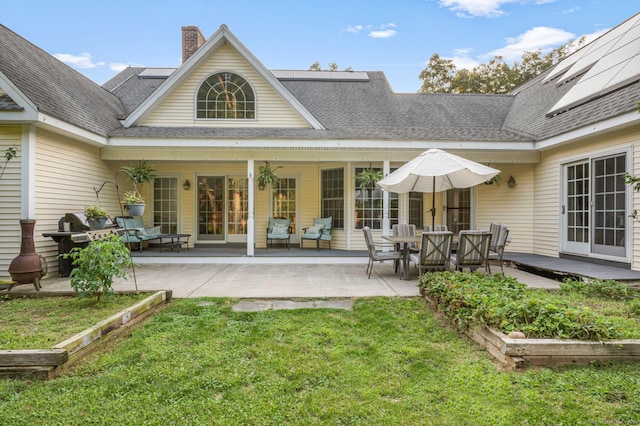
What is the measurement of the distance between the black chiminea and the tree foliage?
24.3 m

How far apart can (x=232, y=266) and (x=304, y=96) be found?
239 inches

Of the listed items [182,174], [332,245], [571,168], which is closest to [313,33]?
[182,174]

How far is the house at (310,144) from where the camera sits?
6391 millimetres

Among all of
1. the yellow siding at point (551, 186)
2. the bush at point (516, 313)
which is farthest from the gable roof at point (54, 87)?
the yellow siding at point (551, 186)

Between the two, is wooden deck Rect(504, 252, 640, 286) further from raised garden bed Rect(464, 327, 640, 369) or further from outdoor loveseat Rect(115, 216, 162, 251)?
outdoor loveseat Rect(115, 216, 162, 251)

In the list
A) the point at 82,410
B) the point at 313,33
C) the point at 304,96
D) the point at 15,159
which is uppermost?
the point at 313,33

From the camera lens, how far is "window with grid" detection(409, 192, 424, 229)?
384 inches

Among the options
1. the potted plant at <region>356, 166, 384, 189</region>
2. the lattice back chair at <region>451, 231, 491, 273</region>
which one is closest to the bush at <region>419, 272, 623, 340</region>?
the lattice back chair at <region>451, 231, 491, 273</region>

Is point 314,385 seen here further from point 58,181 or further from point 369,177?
point 58,181

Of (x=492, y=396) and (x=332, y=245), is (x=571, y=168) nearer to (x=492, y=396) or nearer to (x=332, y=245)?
(x=332, y=245)

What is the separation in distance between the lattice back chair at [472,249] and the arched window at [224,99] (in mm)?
6412

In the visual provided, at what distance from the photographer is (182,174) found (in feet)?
34.1

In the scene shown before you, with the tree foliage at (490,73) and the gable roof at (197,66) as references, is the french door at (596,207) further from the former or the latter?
the tree foliage at (490,73)

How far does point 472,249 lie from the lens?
5.61 m
